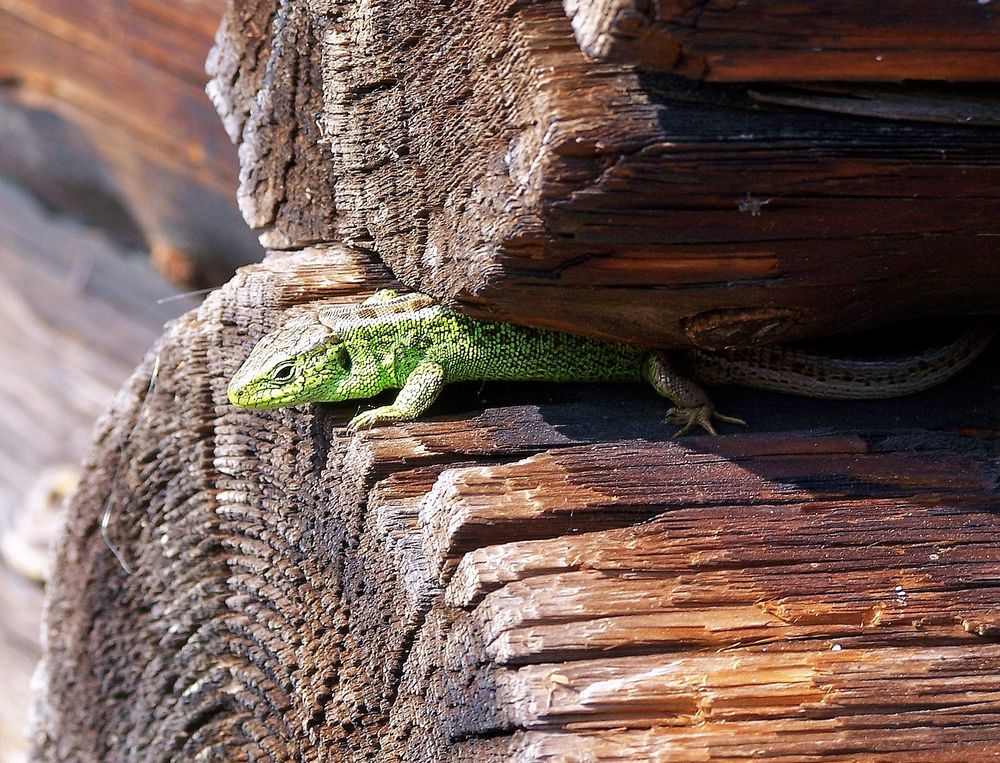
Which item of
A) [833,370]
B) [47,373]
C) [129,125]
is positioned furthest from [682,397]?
[47,373]

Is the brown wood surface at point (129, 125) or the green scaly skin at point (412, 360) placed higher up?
the brown wood surface at point (129, 125)

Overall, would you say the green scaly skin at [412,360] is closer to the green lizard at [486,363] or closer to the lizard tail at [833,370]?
the green lizard at [486,363]

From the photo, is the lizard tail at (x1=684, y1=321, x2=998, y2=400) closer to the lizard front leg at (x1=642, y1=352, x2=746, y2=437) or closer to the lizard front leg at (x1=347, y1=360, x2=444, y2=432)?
the lizard front leg at (x1=642, y1=352, x2=746, y2=437)

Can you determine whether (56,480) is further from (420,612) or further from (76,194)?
(420,612)

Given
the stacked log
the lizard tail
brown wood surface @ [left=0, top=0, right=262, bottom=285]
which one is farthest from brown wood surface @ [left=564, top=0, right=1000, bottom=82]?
brown wood surface @ [left=0, top=0, right=262, bottom=285]

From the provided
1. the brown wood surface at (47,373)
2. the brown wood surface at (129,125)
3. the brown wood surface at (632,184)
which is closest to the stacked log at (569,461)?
→ the brown wood surface at (632,184)

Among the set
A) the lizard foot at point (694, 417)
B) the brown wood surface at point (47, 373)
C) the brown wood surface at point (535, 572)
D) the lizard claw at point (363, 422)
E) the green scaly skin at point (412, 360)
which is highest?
the brown wood surface at point (47, 373)

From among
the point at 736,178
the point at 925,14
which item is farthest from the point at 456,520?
the point at 925,14
